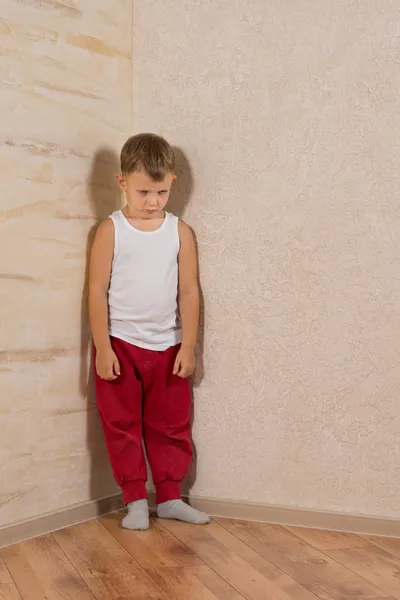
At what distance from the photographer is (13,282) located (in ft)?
6.09

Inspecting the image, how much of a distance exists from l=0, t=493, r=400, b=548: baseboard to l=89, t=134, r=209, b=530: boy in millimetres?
78

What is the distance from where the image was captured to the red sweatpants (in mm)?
2041

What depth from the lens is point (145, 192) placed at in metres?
2.00

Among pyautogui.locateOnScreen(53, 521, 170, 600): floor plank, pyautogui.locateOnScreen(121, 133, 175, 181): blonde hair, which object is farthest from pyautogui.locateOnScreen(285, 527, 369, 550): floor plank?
pyautogui.locateOnScreen(121, 133, 175, 181): blonde hair

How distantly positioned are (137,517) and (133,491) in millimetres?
73

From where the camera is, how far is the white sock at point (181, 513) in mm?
2031

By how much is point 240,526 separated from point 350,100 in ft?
3.56

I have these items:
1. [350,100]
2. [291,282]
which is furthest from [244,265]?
[350,100]

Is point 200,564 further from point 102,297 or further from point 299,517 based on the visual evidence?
point 102,297

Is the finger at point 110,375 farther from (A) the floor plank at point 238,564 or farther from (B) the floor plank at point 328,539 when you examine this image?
(B) the floor plank at point 328,539

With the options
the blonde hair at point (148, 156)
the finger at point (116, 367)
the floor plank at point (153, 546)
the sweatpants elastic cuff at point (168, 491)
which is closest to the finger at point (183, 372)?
the finger at point (116, 367)

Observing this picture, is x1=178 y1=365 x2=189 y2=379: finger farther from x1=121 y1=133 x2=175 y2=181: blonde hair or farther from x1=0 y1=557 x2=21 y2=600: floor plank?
x1=0 y1=557 x2=21 y2=600: floor plank

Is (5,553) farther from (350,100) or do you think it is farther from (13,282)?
(350,100)

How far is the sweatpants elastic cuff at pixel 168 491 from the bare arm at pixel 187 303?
29cm
